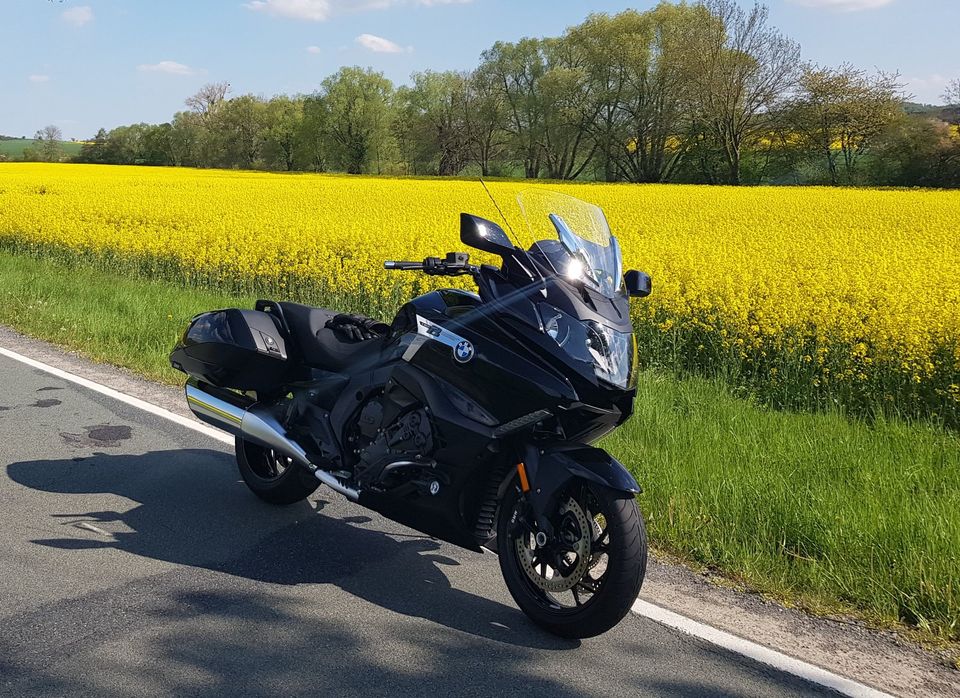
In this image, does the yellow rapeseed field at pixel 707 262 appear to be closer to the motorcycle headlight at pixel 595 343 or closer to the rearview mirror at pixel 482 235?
the rearview mirror at pixel 482 235

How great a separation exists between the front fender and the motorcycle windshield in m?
0.60

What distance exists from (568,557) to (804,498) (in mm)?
1770

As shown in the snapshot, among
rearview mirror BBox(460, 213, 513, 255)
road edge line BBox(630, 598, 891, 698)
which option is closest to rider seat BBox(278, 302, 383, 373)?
rearview mirror BBox(460, 213, 513, 255)

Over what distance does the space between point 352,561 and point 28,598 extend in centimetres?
130

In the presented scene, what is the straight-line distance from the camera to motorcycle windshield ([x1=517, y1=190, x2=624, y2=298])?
2971 millimetres

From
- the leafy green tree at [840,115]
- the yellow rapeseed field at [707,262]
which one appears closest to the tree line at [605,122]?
the leafy green tree at [840,115]

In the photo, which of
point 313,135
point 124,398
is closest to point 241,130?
point 313,135

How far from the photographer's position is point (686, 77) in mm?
53656

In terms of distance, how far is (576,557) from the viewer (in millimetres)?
2926

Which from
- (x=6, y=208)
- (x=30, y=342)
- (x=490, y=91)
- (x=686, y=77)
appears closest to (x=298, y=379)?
(x=30, y=342)

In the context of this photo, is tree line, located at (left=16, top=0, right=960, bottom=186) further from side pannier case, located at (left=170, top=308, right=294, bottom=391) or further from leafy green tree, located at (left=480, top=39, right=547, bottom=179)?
side pannier case, located at (left=170, top=308, right=294, bottom=391)

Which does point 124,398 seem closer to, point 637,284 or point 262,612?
point 262,612

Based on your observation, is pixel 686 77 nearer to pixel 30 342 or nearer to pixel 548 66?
pixel 548 66

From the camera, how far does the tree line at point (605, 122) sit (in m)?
44.7
